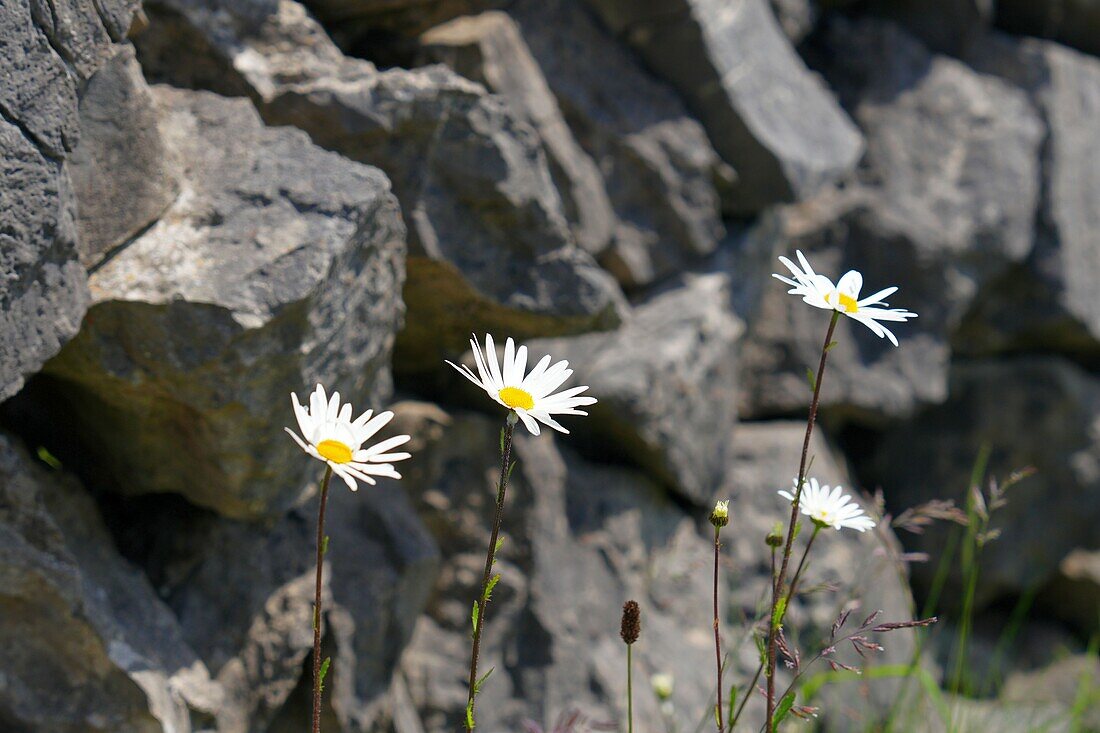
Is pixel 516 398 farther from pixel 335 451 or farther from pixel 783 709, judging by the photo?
pixel 783 709

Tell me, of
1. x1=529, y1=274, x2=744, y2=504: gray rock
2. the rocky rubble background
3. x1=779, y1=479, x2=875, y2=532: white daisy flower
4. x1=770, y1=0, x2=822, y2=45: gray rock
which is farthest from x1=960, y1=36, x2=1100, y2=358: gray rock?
x1=779, y1=479, x2=875, y2=532: white daisy flower

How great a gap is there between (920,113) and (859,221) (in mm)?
597

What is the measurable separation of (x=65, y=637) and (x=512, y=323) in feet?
4.21

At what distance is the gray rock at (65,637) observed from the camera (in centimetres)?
202

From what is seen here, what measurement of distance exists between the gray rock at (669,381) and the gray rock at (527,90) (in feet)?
1.11

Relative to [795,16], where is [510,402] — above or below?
above

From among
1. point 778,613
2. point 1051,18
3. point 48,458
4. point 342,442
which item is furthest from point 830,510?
point 1051,18

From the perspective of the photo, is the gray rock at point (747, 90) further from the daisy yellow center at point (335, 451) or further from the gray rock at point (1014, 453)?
the daisy yellow center at point (335, 451)

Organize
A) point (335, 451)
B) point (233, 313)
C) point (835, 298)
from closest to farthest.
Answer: point (335, 451) → point (835, 298) → point (233, 313)

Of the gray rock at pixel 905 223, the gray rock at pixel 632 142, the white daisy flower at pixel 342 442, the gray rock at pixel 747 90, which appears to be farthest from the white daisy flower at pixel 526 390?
the gray rock at pixel 905 223

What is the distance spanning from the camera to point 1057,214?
4.83 meters

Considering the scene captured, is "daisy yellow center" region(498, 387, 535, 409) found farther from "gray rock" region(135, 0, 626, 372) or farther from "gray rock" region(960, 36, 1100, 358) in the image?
"gray rock" region(960, 36, 1100, 358)

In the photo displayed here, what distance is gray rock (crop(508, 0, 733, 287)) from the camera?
3516 mm

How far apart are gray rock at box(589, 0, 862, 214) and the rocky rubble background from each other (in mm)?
15
